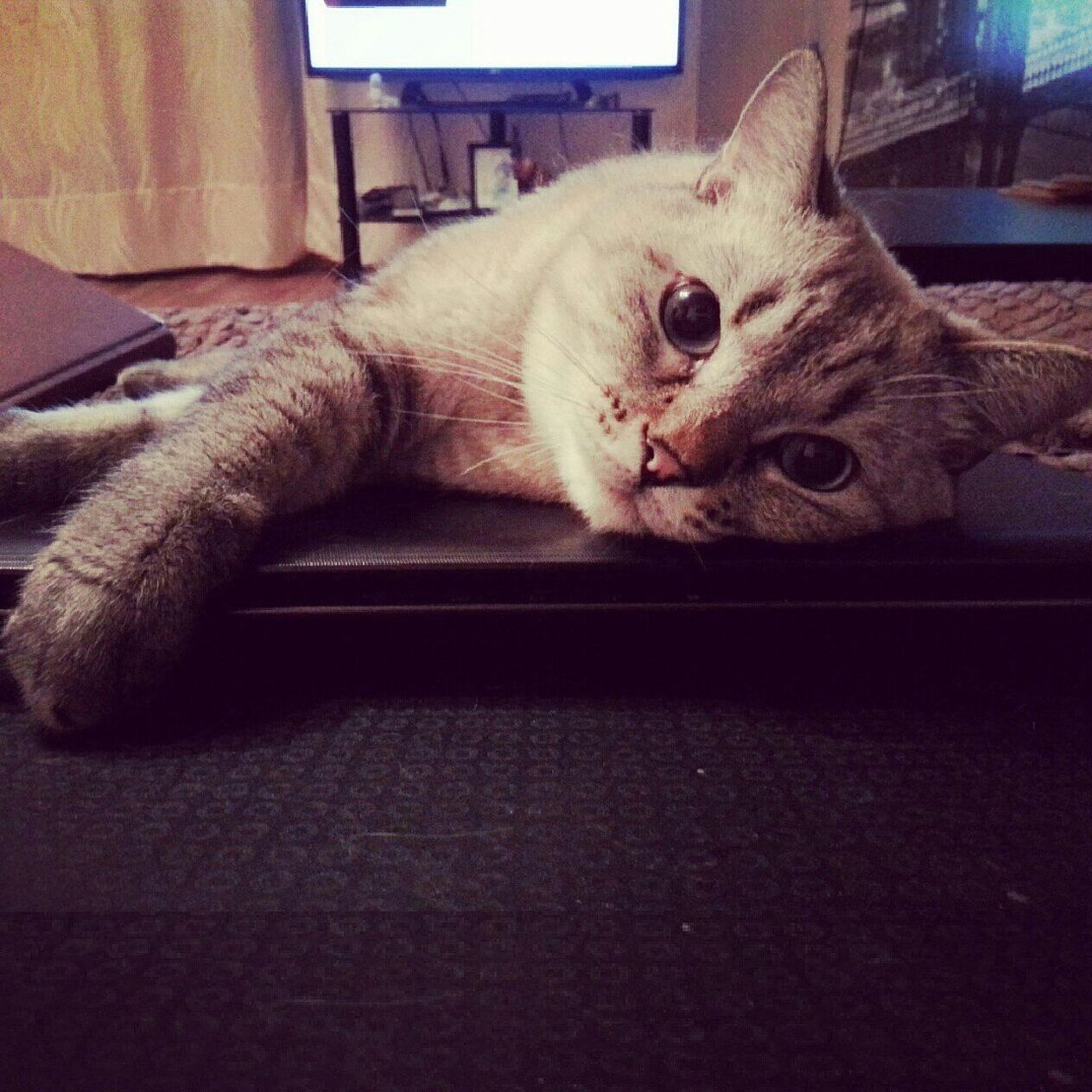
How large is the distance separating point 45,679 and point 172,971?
296mm

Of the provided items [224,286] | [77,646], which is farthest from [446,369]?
[224,286]

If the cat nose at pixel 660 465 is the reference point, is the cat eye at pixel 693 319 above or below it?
above

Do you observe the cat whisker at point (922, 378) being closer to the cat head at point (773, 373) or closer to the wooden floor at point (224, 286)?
the cat head at point (773, 373)

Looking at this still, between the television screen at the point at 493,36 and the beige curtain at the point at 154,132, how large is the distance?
13.7 inches

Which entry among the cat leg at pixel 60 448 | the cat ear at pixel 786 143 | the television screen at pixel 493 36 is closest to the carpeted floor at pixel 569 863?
the cat leg at pixel 60 448

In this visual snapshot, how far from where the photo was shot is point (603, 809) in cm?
83

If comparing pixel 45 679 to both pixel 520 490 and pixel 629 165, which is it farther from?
pixel 629 165

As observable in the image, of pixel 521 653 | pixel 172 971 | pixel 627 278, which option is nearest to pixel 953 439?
pixel 627 278

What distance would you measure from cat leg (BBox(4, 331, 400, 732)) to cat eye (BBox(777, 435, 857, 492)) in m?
0.48

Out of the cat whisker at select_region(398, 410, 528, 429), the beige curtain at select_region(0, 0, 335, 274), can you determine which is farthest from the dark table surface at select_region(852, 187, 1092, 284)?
the beige curtain at select_region(0, 0, 335, 274)

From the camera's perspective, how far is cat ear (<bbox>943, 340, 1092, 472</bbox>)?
37.4 inches

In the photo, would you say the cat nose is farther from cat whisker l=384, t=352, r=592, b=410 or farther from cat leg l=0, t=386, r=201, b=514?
cat leg l=0, t=386, r=201, b=514

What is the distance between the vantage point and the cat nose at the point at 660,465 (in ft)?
2.88

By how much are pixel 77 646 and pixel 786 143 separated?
0.83 m
